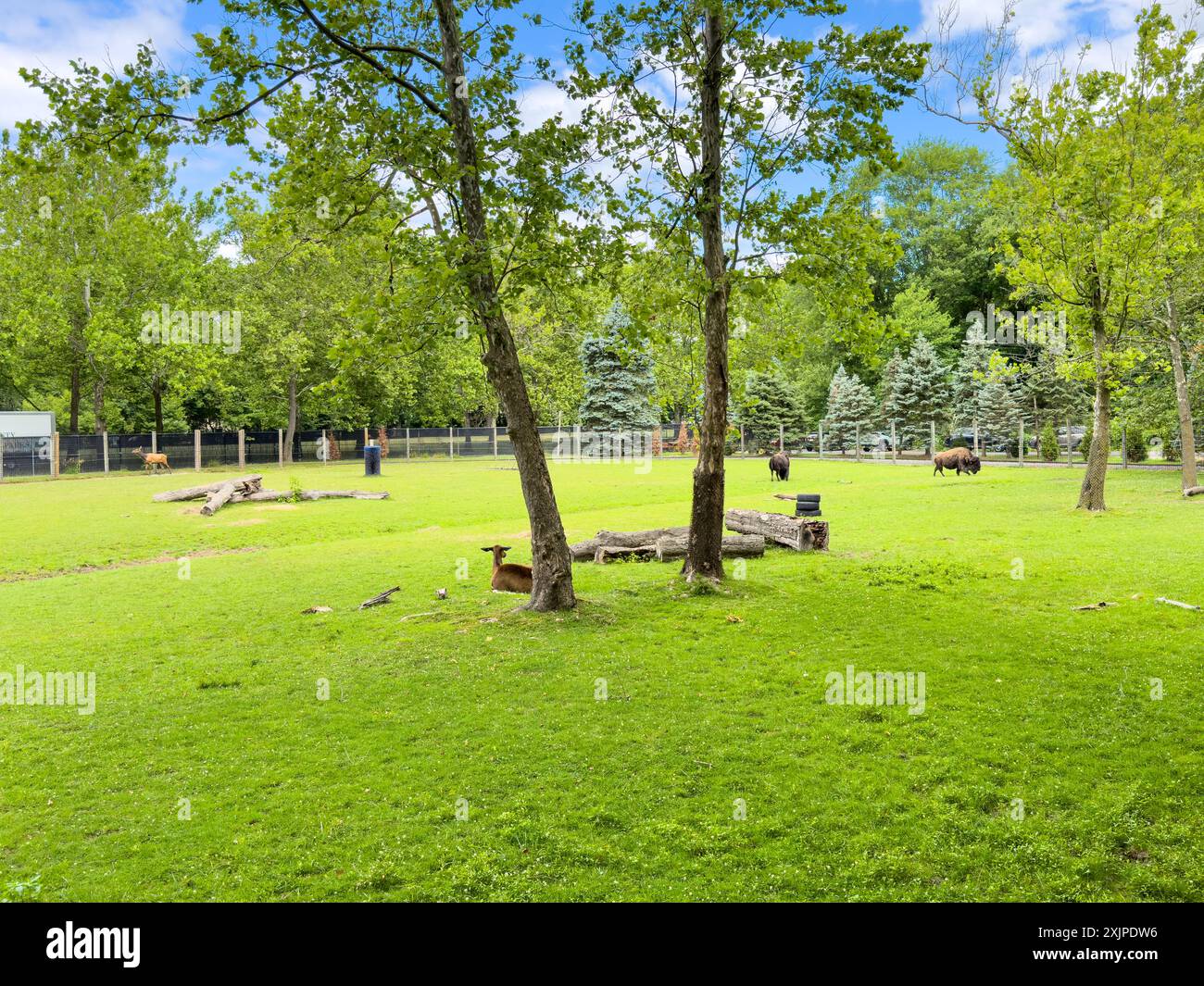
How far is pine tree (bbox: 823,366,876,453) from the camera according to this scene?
201 feet

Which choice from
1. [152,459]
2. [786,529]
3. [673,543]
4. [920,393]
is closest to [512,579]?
[673,543]

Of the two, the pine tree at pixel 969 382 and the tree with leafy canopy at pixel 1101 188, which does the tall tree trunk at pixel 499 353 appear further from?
the pine tree at pixel 969 382

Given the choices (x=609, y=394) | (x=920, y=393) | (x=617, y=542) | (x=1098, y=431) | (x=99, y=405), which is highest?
(x=920, y=393)

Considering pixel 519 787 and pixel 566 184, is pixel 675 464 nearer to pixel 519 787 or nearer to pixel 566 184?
pixel 566 184

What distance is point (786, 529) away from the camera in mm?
16469

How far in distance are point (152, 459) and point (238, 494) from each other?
21906 mm

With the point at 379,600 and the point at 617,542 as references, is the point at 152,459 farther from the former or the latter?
the point at 379,600

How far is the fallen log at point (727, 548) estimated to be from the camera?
15484mm

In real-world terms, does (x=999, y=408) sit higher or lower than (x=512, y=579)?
higher

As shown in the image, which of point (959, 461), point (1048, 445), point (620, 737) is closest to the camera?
point (620, 737)

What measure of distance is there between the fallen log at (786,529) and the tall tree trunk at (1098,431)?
8346 mm

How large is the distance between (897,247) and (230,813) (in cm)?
1096

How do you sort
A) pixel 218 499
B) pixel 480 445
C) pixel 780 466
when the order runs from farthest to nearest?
pixel 480 445, pixel 780 466, pixel 218 499

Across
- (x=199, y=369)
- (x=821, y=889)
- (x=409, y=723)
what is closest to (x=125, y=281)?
(x=199, y=369)
